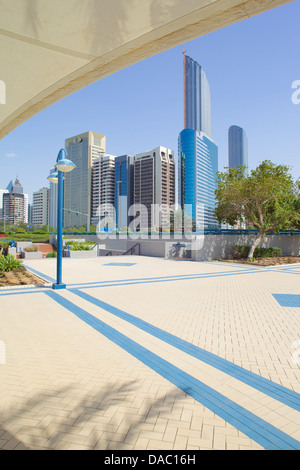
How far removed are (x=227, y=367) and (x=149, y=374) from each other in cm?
120

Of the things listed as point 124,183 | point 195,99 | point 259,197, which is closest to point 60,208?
point 259,197

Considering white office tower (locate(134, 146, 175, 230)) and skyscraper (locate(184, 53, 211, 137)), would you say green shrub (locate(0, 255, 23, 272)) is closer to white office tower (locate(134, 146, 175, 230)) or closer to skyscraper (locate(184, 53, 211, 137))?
A: white office tower (locate(134, 146, 175, 230))

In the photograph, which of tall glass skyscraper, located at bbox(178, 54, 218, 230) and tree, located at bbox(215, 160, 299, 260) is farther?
tall glass skyscraper, located at bbox(178, 54, 218, 230)

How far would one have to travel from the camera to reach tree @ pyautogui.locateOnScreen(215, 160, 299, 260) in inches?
692

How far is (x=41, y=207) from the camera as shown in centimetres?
13575

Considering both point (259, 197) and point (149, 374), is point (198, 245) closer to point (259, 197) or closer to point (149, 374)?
point (259, 197)

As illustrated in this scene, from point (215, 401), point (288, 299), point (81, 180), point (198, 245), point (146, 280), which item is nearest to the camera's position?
point (215, 401)

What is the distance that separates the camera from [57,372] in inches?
159

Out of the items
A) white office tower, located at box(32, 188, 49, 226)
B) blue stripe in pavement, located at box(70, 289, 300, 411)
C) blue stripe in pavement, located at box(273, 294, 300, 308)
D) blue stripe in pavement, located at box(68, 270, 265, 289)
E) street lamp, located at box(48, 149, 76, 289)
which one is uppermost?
white office tower, located at box(32, 188, 49, 226)

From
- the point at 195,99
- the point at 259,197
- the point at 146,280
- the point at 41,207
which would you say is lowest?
the point at 146,280

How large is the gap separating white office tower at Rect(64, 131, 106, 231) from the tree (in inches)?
3453

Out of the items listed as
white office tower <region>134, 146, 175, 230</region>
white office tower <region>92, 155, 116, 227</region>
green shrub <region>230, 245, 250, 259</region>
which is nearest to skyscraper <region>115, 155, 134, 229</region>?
white office tower <region>92, 155, 116, 227</region>

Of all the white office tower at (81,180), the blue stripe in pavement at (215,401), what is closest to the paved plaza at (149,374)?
the blue stripe in pavement at (215,401)

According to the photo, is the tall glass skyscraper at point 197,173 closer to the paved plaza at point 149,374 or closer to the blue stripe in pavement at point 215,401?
the paved plaza at point 149,374
